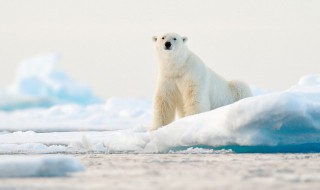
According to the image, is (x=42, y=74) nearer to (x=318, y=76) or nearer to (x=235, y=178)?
(x=318, y=76)

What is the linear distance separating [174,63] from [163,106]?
0.58 metres

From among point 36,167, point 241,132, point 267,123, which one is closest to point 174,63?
point 241,132

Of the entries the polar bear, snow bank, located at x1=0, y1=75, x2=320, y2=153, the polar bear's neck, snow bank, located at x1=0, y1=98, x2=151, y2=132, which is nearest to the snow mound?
snow bank, located at x1=0, y1=75, x2=320, y2=153

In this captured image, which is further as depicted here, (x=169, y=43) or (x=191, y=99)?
(x=169, y=43)

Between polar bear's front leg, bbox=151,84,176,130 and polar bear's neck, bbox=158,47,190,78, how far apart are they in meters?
0.24

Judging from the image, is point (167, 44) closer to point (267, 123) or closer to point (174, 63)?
point (174, 63)

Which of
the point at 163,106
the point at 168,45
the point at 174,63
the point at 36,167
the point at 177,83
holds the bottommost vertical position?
the point at 36,167

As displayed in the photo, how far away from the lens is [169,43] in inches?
360

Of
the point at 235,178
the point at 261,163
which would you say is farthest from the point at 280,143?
the point at 235,178

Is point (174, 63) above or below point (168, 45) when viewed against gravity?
below

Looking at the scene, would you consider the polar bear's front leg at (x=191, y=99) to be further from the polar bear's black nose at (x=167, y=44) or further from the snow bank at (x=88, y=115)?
the snow bank at (x=88, y=115)

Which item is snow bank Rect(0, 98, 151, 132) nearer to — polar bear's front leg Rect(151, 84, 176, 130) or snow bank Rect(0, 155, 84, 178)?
polar bear's front leg Rect(151, 84, 176, 130)

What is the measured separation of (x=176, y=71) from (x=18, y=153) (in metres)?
2.69

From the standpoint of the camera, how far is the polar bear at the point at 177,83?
902 centimetres
